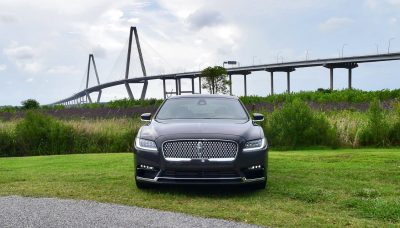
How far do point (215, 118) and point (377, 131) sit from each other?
9.90m

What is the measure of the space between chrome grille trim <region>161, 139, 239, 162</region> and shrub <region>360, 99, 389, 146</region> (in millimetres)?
10556

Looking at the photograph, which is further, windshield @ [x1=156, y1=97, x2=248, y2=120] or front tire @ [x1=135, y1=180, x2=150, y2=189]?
windshield @ [x1=156, y1=97, x2=248, y2=120]

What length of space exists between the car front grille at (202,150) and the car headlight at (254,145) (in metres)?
0.18

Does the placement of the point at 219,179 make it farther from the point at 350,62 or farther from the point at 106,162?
the point at 350,62

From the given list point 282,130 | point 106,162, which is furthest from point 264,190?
point 282,130

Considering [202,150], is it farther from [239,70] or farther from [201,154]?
[239,70]

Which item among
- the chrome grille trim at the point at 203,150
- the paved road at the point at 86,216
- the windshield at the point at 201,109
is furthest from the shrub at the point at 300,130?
the paved road at the point at 86,216

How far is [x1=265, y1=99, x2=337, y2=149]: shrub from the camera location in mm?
16672

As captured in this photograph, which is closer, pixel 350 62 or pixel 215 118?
pixel 215 118

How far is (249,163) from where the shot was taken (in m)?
7.39

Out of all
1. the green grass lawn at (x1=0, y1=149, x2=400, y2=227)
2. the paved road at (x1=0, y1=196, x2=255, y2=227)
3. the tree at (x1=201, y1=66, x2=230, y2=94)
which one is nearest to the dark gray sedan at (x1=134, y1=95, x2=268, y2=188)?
the green grass lawn at (x1=0, y1=149, x2=400, y2=227)

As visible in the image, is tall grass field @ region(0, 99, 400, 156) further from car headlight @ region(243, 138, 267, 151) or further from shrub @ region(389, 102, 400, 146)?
car headlight @ region(243, 138, 267, 151)

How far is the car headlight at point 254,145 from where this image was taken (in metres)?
7.41

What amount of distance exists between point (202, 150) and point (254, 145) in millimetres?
804
